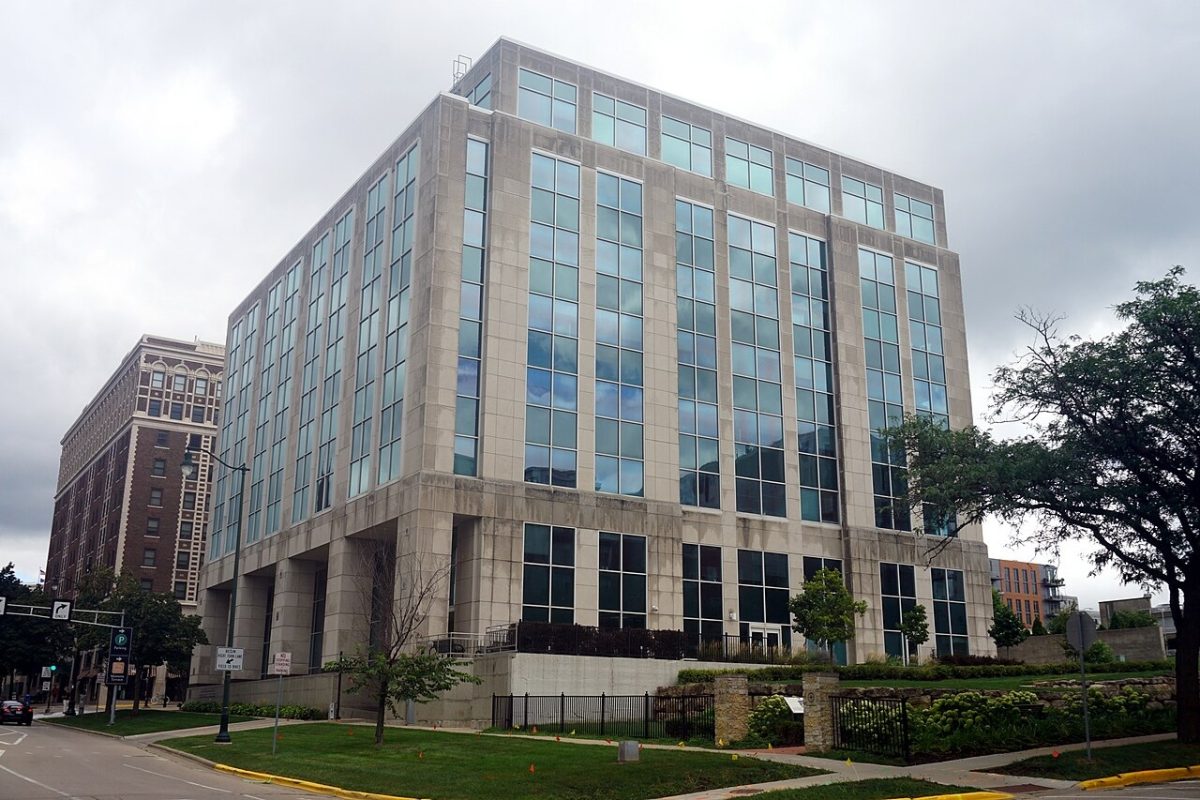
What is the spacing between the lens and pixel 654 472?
5447 cm

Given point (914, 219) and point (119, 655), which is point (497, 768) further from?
point (914, 219)

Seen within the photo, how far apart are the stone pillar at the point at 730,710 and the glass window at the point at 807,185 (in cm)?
4229

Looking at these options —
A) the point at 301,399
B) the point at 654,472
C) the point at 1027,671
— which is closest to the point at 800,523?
the point at 654,472

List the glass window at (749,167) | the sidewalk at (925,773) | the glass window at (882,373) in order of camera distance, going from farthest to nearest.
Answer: the glass window at (749,167)
the glass window at (882,373)
the sidewalk at (925,773)

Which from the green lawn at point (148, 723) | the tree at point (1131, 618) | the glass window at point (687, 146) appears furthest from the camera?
the tree at point (1131, 618)

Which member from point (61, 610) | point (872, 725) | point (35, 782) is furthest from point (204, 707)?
point (872, 725)

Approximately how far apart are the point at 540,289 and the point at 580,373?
4.65 metres

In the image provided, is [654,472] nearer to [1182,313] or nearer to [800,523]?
[800,523]

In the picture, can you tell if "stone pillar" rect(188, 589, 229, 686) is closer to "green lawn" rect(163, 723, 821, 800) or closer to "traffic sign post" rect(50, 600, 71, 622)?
"traffic sign post" rect(50, 600, 71, 622)

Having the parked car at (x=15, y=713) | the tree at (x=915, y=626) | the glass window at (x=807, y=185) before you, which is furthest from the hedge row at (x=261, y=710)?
the glass window at (x=807, y=185)

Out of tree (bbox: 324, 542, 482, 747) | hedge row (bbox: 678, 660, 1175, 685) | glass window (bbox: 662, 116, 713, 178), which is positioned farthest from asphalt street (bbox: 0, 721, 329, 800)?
glass window (bbox: 662, 116, 713, 178)

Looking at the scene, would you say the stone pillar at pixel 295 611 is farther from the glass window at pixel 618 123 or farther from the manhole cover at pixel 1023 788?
the manhole cover at pixel 1023 788

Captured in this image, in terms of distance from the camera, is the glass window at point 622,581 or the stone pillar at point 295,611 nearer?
the glass window at point 622,581

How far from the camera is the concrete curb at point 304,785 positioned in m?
22.6
